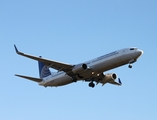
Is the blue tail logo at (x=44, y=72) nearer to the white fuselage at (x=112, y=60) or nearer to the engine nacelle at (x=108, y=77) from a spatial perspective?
the engine nacelle at (x=108, y=77)

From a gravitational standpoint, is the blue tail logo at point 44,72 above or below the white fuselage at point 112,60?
above

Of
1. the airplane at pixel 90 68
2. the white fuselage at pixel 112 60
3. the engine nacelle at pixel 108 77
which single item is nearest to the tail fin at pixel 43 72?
the airplane at pixel 90 68

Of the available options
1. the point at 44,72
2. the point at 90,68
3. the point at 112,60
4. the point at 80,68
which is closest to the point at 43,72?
the point at 44,72

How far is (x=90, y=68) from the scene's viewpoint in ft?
186

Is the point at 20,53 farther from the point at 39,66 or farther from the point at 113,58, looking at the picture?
the point at 39,66

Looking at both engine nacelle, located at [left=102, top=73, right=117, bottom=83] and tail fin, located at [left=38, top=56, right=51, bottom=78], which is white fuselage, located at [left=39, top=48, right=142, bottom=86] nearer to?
engine nacelle, located at [left=102, top=73, right=117, bottom=83]

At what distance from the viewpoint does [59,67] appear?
5859 centimetres

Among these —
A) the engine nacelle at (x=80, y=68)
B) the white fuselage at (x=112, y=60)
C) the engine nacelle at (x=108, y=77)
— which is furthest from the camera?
the engine nacelle at (x=108, y=77)

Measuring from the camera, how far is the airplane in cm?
5472

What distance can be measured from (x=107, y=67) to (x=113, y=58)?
1.58 metres

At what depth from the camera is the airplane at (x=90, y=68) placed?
5472cm

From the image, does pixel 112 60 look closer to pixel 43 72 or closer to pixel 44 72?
pixel 44 72

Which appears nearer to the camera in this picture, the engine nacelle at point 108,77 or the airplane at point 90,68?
the airplane at point 90,68

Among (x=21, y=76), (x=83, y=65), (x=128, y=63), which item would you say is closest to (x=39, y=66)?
(x=21, y=76)
